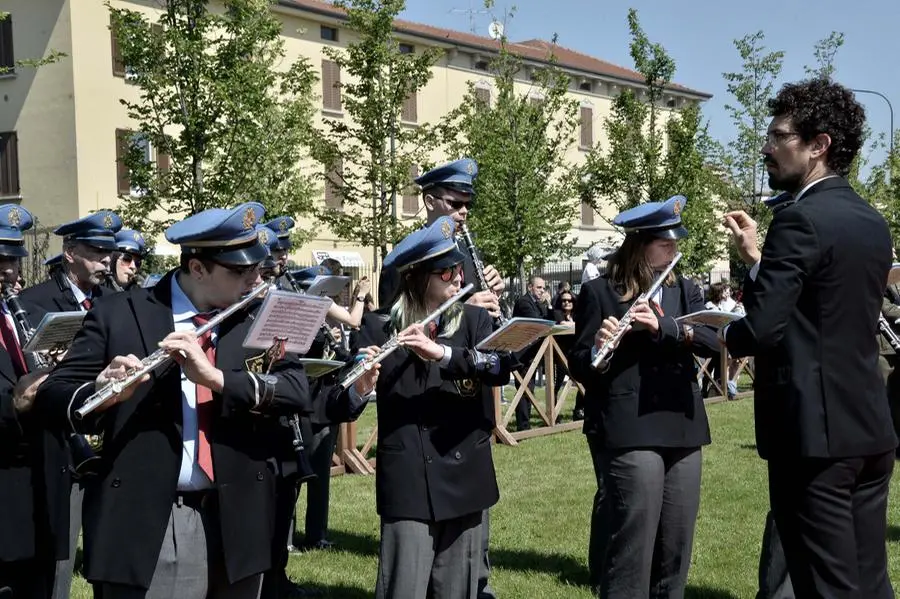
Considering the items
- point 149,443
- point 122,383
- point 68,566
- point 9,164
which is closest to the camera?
point 122,383

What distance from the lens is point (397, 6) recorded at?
2661 cm

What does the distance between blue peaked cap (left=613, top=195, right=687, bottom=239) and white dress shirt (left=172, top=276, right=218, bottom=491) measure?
2.39 meters

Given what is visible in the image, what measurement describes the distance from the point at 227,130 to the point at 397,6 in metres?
8.95

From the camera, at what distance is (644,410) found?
5574 millimetres

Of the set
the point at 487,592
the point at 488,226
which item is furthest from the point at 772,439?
the point at 488,226

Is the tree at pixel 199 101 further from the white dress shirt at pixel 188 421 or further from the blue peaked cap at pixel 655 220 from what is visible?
the white dress shirt at pixel 188 421

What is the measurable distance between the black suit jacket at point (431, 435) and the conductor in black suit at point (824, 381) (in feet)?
4.36

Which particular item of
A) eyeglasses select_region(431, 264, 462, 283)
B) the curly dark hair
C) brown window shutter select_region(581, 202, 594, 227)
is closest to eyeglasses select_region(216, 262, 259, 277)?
eyeglasses select_region(431, 264, 462, 283)

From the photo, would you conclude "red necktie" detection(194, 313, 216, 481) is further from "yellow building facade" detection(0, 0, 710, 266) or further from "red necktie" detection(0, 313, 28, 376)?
"yellow building facade" detection(0, 0, 710, 266)

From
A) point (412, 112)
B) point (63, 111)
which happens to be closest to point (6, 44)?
point (63, 111)

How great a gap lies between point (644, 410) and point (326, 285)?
3091mm

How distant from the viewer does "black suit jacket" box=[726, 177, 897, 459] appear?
422 centimetres

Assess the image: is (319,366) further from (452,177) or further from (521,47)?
(521,47)

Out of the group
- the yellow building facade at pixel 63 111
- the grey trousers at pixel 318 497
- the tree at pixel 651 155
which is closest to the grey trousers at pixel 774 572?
the grey trousers at pixel 318 497
